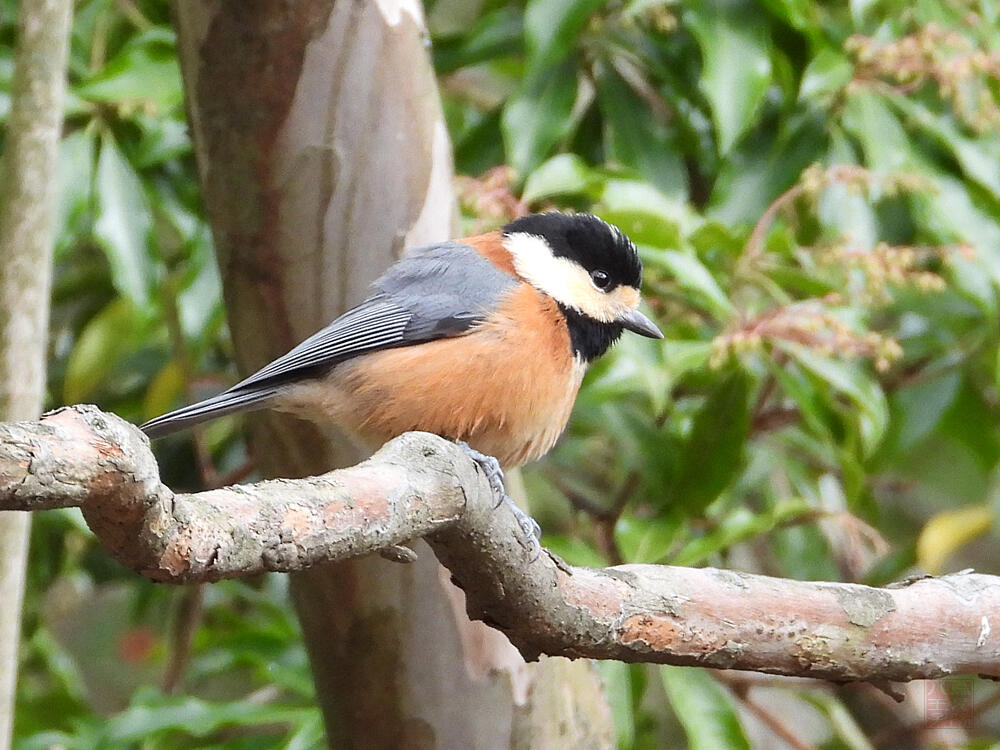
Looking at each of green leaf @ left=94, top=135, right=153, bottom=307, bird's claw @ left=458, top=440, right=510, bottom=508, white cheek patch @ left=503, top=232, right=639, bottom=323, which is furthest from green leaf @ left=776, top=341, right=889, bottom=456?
green leaf @ left=94, top=135, right=153, bottom=307

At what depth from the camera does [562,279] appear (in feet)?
7.72

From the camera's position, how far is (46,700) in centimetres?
307

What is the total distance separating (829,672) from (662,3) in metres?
1.49

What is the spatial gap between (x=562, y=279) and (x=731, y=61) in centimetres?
60

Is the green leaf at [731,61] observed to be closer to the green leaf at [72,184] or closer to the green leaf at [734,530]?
the green leaf at [734,530]

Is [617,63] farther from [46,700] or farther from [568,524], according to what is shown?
[46,700]

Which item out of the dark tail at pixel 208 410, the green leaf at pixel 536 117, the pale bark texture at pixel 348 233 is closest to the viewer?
the dark tail at pixel 208 410

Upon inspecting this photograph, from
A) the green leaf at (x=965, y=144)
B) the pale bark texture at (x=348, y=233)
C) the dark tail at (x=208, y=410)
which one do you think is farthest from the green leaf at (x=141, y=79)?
the green leaf at (x=965, y=144)

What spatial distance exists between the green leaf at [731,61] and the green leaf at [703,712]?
1078 mm

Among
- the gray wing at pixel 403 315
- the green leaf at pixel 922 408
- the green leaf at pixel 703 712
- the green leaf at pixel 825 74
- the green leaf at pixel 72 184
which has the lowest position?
the green leaf at pixel 703 712

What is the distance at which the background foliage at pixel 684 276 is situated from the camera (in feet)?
8.07

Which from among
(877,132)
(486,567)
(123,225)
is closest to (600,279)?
(877,132)

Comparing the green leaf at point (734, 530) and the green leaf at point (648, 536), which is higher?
the green leaf at point (734, 530)

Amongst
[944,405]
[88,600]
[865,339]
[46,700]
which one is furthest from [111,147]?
[88,600]
